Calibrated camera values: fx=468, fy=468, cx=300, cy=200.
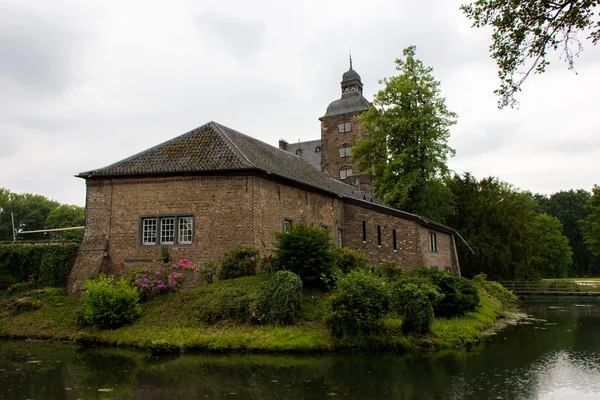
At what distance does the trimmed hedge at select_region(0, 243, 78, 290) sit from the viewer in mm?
19312

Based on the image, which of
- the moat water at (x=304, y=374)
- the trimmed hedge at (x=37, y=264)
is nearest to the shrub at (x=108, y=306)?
the moat water at (x=304, y=374)

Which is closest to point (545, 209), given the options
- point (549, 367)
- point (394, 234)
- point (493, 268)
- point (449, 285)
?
point (493, 268)

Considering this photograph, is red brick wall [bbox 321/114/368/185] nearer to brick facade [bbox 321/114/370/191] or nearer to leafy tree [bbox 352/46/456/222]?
brick facade [bbox 321/114/370/191]

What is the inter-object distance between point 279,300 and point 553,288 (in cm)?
3330

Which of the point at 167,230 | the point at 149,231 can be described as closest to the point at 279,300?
the point at 167,230

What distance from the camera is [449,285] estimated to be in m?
17.1

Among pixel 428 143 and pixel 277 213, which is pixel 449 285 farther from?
pixel 428 143

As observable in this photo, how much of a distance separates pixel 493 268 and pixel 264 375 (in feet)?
112

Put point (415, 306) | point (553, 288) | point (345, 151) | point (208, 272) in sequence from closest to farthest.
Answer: point (415, 306) < point (208, 272) < point (553, 288) < point (345, 151)

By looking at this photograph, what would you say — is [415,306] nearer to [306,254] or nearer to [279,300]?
[279,300]

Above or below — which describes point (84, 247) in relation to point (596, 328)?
above

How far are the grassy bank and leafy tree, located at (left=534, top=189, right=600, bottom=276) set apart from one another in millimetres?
69940

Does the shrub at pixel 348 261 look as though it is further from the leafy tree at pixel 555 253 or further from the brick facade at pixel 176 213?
the leafy tree at pixel 555 253

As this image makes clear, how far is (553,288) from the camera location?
128 ft
